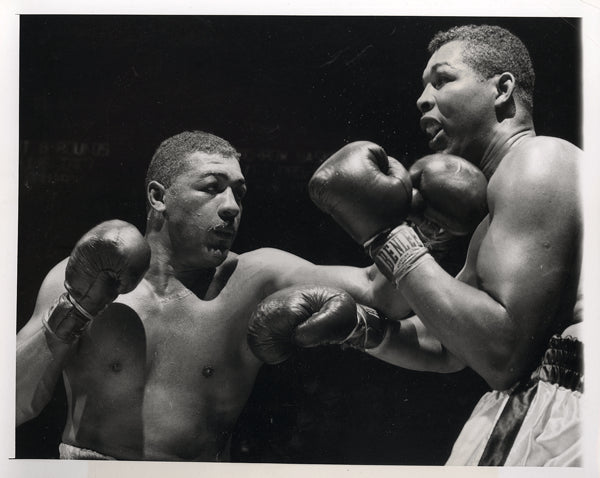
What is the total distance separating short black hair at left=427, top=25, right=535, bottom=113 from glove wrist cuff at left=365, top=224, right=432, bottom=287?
74 cm

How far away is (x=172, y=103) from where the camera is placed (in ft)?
11.3

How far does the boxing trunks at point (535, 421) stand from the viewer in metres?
3.21

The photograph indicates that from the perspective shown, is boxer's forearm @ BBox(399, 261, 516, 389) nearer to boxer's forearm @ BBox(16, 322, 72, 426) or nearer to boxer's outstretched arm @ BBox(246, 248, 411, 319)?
boxer's outstretched arm @ BBox(246, 248, 411, 319)

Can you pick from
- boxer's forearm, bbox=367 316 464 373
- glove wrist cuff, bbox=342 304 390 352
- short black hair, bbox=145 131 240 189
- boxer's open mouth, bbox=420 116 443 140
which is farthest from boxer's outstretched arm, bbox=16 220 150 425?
boxer's open mouth, bbox=420 116 443 140

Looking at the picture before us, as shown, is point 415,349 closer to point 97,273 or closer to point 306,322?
point 306,322

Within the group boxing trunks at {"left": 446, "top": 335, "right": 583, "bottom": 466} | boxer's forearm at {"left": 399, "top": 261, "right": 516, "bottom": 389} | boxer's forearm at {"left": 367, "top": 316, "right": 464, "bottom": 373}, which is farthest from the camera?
boxer's forearm at {"left": 367, "top": 316, "right": 464, "bottom": 373}

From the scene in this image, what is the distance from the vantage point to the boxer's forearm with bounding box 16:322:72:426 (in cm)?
333

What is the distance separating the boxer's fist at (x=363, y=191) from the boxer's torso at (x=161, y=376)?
0.49 metres

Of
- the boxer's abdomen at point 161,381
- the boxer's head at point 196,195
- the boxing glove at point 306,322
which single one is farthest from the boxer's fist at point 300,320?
the boxer's head at point 196,195

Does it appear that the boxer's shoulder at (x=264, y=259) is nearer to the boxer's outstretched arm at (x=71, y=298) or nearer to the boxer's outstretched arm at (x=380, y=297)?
the boxer's outstretched arm at (x=380, y=297)

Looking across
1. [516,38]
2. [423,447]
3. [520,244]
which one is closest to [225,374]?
[423,447]

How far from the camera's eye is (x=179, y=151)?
3.40m

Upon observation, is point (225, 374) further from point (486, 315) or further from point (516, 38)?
point (516, 38)

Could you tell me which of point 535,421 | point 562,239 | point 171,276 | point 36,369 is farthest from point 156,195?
point 535,421
